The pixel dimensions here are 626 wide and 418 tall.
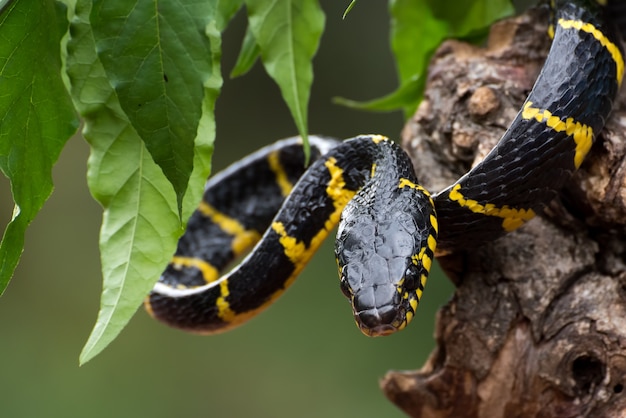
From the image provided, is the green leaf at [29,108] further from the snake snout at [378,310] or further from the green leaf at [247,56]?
the snake snout at [378,310]

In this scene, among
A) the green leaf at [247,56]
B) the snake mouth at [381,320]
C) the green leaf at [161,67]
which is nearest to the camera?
the green leaf at [161,67]

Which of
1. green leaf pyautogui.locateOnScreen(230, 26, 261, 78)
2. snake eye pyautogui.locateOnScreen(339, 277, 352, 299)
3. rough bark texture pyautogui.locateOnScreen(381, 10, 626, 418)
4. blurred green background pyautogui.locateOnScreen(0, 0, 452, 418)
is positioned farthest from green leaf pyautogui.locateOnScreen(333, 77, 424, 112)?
blurred green background pyautogui.locateOnScreen(0, 0, 452, 418)

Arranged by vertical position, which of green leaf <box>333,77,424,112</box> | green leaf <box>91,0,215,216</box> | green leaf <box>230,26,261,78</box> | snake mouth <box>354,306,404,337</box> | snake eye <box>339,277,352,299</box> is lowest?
snake mouth <box>354,306,404,337</box>

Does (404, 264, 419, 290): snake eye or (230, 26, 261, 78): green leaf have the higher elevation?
(230, 26, 261, 78): green leaf

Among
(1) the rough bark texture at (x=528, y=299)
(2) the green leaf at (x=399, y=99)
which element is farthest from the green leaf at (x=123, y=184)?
(2) the green leaf at (x=399, y=99)

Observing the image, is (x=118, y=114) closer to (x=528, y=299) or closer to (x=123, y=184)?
(x=123, y=184)

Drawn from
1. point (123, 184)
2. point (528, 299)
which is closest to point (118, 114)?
point (123, 184)

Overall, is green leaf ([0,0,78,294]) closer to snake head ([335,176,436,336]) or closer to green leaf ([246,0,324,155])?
green leaf ([246,0,324,155])

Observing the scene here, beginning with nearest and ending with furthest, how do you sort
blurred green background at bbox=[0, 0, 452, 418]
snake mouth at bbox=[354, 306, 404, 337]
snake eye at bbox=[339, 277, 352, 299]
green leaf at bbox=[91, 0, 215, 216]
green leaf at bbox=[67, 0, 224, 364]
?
green leaf at bbox=[91, 0, 215, 216], green leaf at bbox=[67, 0, 224, 364], snake mouth at bbox=[354, 306, 404, 337], snake eye at bbox=[339, 277, 352, 299], blurred green background at bbox=[0, 0, 452, 418]
